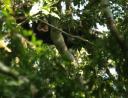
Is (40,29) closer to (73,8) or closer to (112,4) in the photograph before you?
(73,8)

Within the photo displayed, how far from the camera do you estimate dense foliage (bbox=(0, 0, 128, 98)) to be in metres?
2.91

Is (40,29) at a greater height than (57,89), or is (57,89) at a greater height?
(40,29)

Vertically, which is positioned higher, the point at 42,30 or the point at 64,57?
the point at 42,30

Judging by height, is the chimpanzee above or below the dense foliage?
above

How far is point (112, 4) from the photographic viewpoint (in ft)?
25.5

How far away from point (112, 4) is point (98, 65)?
6.03 ft

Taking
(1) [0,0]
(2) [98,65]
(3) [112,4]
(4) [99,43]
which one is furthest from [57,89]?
(3) [112,4]

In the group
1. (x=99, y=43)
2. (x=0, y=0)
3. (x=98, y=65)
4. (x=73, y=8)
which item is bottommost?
(x=99, y=43)

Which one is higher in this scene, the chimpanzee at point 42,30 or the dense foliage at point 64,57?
the chimpanzee at point 42,30

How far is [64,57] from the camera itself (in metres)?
4.41

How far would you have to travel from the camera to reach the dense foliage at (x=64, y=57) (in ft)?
9.56

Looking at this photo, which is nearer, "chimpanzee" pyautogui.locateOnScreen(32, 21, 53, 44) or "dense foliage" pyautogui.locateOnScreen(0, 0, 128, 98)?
"dense foliage" pyautogui.locateOnScreen(0, 0, 128, 98)

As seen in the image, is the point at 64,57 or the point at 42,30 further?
the point at 42,30

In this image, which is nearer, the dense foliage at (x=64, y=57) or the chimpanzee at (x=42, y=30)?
the dense foliage at (x=64, y=57)
